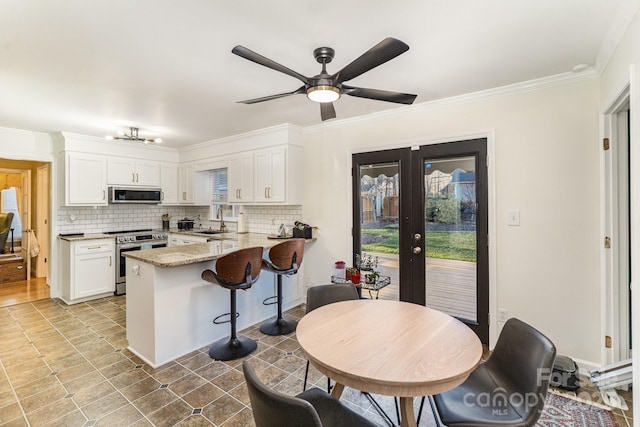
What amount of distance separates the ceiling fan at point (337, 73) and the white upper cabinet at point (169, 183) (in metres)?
4.20

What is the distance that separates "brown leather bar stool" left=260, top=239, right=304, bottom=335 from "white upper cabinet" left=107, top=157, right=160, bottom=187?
3228 mm

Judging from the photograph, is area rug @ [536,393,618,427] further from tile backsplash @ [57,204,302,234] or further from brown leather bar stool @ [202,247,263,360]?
tile backsplash @ [57,204,302,234]

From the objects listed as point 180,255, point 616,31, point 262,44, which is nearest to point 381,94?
point 262,44

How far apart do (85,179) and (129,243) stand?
112 cm

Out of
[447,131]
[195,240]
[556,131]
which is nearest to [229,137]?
[195,240]

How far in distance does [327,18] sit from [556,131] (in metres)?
2.17

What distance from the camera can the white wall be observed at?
247 centimetres

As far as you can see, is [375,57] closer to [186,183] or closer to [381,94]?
[381,94]

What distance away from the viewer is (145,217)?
5621 mm

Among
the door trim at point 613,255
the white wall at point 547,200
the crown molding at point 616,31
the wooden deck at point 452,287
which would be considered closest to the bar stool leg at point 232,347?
the wooden deck at point 452,287

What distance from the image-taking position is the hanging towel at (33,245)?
5566 mm

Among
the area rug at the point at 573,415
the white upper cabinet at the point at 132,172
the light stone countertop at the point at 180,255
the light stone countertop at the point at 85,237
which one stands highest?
the white upper cabinet at the point at 132,172

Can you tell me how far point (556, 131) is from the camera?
8.45 ft

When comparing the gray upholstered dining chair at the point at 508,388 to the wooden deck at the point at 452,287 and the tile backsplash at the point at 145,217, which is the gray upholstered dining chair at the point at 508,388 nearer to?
the wooden deck at the point at 452,287
